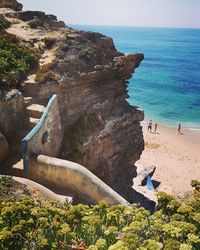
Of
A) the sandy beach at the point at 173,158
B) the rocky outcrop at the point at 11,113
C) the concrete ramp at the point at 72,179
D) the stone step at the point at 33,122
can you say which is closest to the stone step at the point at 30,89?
the rocky outcrop at the point at 11,113

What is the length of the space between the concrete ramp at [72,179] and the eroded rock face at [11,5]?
18538 mm

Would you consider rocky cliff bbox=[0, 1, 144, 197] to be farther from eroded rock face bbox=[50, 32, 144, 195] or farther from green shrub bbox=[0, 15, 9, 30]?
green shrub bbox=[0, 15, 9, 30]

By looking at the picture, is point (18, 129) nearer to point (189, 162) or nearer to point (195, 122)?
point (189, 162)

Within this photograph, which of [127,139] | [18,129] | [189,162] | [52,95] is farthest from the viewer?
[189,162]

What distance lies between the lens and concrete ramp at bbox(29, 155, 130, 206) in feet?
52.3

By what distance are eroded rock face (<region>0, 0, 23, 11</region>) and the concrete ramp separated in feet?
60.8

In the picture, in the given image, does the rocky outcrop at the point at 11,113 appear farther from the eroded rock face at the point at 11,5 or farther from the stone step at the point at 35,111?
the eroded rock face at the point at 11,5

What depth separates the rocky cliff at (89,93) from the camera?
2100 centimetres

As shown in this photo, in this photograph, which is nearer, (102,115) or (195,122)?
(102,115)

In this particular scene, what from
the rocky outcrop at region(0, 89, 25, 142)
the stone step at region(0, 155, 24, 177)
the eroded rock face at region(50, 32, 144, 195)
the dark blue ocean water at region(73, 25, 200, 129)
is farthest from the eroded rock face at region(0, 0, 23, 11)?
the dark blue ocean water at region(73, 25, 200, 129)

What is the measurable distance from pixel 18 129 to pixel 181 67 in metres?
96.9

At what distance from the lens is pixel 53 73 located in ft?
69.8

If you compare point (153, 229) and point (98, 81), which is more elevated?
point (98, 81)

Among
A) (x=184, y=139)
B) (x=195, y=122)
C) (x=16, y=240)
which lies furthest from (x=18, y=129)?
(x=195, y=122)
